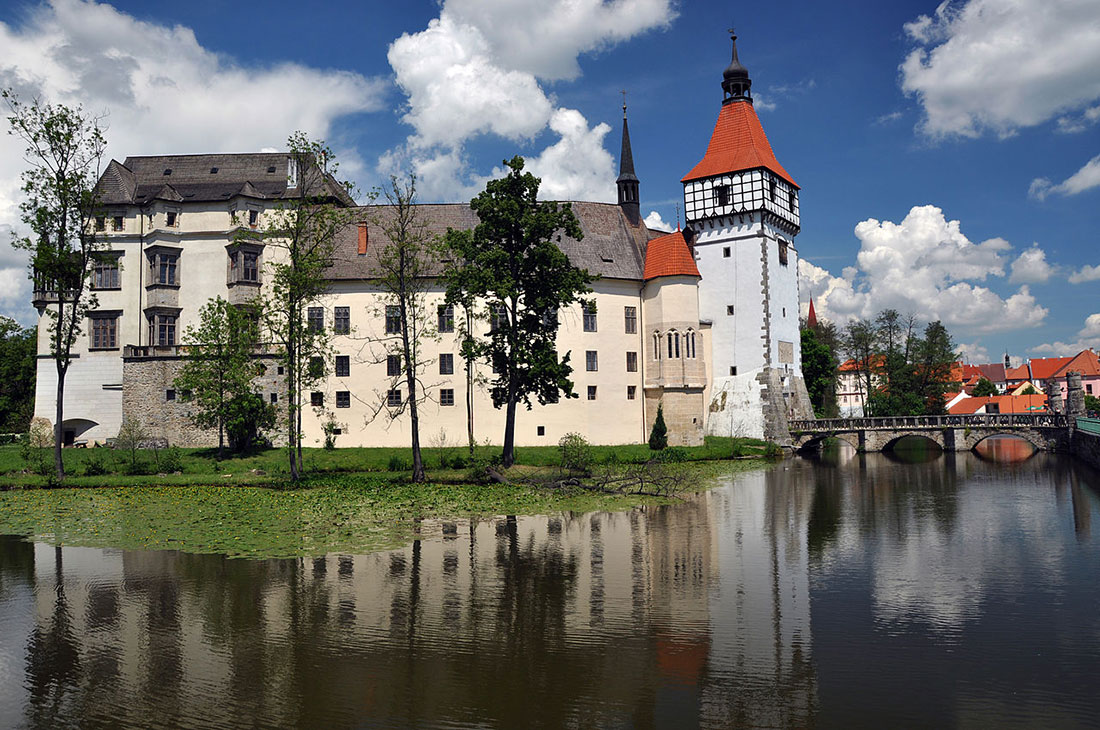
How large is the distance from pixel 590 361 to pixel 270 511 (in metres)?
28.2

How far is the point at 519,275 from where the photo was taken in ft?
116

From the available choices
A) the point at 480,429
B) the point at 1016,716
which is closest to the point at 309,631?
the point at 1016,716

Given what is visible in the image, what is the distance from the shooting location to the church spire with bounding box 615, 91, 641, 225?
54.7 metres

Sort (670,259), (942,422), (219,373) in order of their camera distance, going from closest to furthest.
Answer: (219,373) < (670,259) < (942,422)

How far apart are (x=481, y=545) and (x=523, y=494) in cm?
1025

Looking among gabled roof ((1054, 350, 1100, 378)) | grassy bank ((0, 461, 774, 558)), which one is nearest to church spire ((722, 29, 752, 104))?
grassy bank ((0, 461, 774, 558))

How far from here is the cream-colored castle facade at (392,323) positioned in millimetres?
46844

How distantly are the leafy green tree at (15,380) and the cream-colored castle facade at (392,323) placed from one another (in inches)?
718

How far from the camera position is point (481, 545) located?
1834 centimetres

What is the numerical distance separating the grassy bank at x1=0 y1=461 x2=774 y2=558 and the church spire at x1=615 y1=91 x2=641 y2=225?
2716cm

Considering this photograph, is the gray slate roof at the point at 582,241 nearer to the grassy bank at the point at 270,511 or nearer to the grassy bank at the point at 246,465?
the grassy bank at the point at 246,465

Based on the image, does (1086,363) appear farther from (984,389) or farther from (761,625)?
(761,625)

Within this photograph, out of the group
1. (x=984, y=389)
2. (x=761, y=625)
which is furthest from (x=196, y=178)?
(x=984, y=389)

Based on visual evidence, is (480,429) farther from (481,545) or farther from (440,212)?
(481,545)
